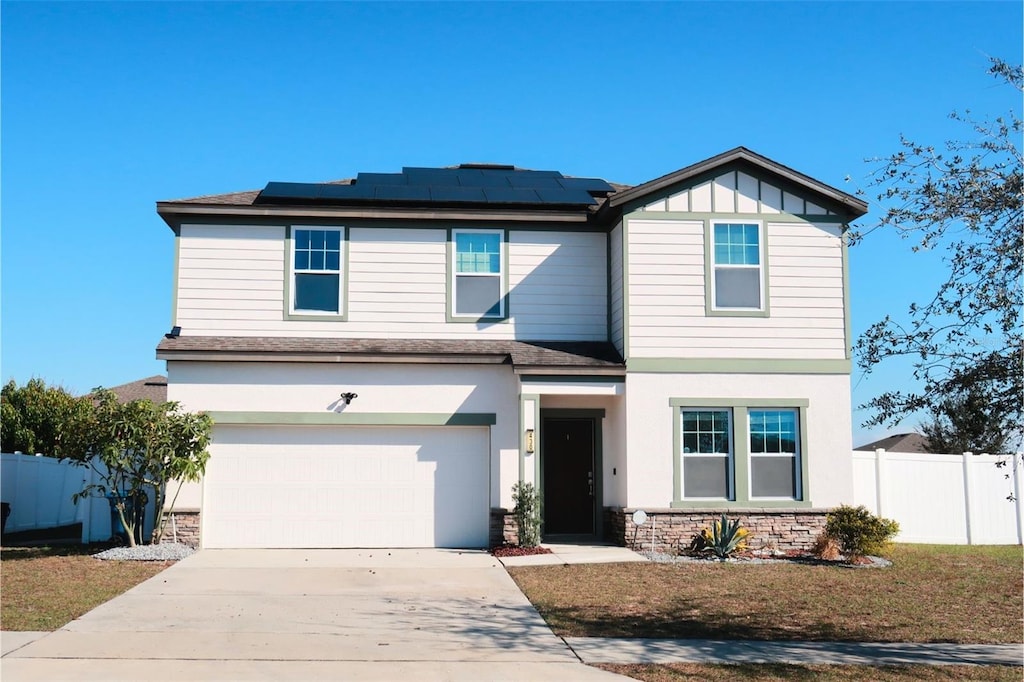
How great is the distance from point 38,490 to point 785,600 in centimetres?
1821

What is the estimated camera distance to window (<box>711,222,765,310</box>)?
1795 centimetres

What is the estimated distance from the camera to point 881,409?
27.6ft

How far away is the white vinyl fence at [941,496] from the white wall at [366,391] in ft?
23.4

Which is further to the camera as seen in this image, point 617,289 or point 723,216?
point 617,289

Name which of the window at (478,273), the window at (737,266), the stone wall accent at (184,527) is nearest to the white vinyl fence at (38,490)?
the stone wall accent at (184,527)

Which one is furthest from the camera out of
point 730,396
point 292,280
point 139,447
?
point 292,280

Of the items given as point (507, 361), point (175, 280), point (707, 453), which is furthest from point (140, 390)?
point (707, 453)

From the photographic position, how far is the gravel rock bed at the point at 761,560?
15922 millimetres

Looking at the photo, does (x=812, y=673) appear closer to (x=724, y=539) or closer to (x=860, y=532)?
(x=724, y=539)

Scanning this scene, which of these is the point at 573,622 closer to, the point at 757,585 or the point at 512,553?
the point at 757,585

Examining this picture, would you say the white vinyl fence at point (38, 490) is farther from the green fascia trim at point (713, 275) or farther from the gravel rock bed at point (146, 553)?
the green fascia trim at point (713, 275)

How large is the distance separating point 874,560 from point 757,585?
11.1 ft

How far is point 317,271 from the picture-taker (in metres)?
18.7

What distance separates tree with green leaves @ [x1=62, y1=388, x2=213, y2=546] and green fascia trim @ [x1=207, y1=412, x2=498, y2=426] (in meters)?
0.77
